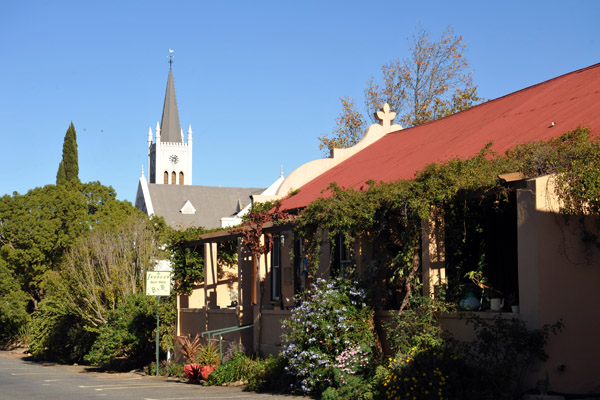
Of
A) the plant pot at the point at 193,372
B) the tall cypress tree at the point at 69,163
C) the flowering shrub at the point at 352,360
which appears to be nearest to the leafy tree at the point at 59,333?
the plant pot at the point at 193,372

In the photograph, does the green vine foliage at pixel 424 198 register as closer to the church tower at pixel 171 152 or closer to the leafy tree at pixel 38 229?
the leafy tree at pixel 38 229

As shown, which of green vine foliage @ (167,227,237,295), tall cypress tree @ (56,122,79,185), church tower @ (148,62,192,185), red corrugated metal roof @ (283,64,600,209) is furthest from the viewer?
church tower @ (148,62,192,185)

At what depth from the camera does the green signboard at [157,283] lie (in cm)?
1903

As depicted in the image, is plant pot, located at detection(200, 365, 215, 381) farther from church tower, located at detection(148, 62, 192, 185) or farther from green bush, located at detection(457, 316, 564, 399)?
church tower, located at detection(148, 62, 192, 185)

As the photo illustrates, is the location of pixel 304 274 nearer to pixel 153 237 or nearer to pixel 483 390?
pixel 483 390

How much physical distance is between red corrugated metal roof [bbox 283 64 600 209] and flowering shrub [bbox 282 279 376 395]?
122 inches

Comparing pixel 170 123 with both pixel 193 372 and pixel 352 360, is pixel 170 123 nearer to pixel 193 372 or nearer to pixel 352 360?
pixel 193 372

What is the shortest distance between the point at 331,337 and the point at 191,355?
6.64 m

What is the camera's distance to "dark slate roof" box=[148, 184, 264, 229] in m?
83.9

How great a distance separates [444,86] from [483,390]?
1015 inches

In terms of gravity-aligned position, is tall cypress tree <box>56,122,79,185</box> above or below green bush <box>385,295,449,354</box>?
above

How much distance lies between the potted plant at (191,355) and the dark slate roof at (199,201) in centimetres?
6156

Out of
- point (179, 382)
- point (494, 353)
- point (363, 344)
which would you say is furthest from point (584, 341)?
point (179, 382)

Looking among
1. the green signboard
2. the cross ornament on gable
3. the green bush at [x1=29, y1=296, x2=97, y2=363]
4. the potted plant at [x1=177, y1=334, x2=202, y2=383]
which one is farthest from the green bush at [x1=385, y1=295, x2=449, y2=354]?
the green bush at [x1=29, y1=296, x2=97, y2=363]
